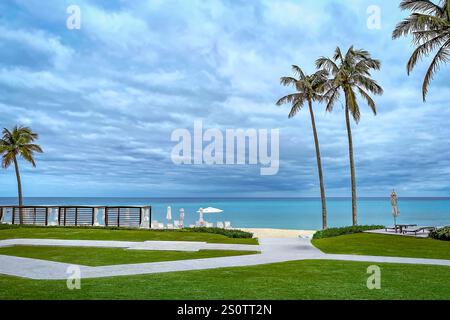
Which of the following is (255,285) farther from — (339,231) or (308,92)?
(308,92)

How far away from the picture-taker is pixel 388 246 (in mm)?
17188

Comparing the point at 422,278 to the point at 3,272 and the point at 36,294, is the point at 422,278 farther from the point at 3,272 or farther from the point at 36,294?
the point at 3,272

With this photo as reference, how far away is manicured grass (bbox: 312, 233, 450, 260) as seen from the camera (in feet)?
49.9

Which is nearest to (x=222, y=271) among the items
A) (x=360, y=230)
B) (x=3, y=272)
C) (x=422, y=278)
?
(x=422, y=278)

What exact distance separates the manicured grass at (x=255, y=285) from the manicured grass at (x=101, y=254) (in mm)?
3142

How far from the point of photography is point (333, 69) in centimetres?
2906

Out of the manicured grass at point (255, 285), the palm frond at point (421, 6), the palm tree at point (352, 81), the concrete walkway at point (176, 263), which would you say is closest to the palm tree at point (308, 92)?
the palm tree at point (352, 81)

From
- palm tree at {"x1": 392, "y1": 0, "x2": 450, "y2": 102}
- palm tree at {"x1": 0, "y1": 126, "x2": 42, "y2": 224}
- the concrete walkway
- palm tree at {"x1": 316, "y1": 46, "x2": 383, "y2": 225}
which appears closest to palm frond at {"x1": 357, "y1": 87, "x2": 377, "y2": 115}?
palm tree at {"x1": 316, "y1": 46, "x2": 383, "y2": 225}

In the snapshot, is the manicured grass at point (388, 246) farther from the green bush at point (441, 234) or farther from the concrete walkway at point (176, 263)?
the concrete walkway at point (176, 263)

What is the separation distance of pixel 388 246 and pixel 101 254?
11949mm

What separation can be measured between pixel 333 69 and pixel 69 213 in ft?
73.9

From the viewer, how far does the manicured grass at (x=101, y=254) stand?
1338 centimetres

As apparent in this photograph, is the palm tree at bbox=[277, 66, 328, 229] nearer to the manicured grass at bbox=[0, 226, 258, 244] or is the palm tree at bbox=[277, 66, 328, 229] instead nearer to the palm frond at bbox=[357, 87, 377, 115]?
the palm frond at bbox=[357, 87, 377, 115]

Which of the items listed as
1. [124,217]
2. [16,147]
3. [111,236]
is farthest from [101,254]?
[16,147]
